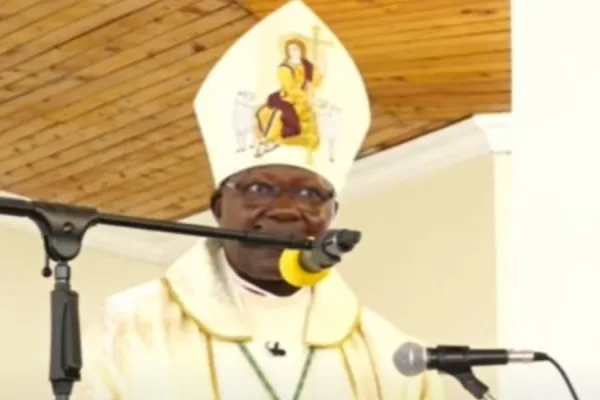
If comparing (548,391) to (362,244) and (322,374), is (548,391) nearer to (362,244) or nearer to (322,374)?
(322,374)

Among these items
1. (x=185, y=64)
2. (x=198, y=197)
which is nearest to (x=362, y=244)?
(x=198, y=197)

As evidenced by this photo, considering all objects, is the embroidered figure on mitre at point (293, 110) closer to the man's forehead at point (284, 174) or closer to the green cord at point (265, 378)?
the man's forehead at point (284, 174)

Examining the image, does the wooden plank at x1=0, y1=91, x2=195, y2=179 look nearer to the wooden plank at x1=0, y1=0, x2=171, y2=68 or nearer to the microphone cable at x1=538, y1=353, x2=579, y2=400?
the wooden plank at x1=0, y1=0, x2=171, y2=68

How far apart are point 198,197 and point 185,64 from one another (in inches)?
31.5

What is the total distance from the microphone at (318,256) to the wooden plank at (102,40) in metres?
1.37

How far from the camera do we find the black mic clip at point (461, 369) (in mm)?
1191

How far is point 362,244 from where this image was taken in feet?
12.1

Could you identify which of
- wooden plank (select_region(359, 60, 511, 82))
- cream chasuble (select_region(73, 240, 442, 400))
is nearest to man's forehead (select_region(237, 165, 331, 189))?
cream chasuble (select_region(73, 240, 442, 400))

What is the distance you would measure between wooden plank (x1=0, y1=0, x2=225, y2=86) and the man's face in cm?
93

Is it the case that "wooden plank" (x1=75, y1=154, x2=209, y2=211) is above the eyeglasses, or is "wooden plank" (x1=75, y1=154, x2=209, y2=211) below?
above

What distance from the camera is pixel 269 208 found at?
6.54ft

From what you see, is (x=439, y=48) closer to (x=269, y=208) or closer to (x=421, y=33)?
(x=421, y=33)

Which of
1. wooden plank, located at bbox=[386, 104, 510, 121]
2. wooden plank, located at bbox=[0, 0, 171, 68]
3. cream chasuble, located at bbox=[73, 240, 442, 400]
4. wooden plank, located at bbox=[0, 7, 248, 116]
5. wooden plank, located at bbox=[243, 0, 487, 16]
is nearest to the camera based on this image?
cream chasuble, located at bbox=[73, 240, 442, 400]

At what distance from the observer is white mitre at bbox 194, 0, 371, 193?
2111 millimetres
